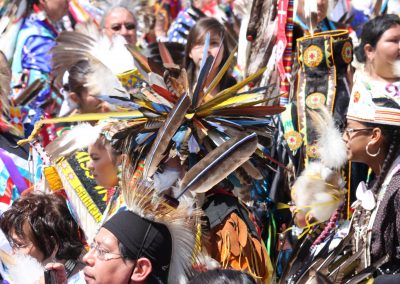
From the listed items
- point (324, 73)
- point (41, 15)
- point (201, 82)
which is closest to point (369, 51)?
point (324, 73)

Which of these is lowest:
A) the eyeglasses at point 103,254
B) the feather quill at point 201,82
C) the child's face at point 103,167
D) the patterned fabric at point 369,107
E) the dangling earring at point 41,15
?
the child's face at point 103,167

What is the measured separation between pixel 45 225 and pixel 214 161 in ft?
2.66

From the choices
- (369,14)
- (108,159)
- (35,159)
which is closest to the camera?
(108,159)

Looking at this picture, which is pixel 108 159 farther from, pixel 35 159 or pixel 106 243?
pixel 106 243

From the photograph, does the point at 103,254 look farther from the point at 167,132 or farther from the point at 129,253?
the point at 167,132

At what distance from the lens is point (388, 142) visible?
14.2 feet

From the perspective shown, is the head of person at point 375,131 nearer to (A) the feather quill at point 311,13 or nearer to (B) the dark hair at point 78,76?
(A) the feather quill at point 311,13

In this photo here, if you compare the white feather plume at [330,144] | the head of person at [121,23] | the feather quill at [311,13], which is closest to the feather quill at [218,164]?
the white feather plume at [330,144]

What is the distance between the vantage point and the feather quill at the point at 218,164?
3957mm

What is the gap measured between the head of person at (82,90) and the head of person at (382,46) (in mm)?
1539

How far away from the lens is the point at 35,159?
5.17 meters

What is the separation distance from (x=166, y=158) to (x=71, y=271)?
0.61 meters

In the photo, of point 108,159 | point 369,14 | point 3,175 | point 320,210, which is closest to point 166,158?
point 108,159

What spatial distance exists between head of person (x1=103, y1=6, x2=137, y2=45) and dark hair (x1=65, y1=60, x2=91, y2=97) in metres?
1.16
